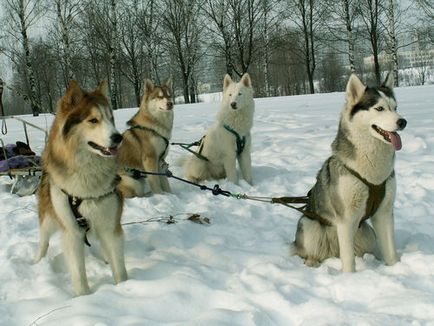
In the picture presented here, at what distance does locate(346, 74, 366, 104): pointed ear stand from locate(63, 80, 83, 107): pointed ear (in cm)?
197

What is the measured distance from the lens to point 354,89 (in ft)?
10.6

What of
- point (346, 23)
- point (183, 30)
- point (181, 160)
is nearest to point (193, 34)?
point (183, 30)

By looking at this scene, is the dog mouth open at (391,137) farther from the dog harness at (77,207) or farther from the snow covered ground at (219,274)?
the dog harness at (77,207)

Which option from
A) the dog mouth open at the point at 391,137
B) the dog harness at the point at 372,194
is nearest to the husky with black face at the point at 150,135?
the dog harness at the point at 372,194

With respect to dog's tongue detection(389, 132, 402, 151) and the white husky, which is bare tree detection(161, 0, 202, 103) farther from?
dog's tongue detection(389, 132, 402, 151)

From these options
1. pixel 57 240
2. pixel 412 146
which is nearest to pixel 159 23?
pixel 412 146

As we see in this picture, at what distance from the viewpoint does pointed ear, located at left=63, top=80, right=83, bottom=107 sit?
291 centimetres

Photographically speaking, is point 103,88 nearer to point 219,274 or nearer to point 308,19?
point 219,274

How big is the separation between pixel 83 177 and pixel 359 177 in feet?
6.67

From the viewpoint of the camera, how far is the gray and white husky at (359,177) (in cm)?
312

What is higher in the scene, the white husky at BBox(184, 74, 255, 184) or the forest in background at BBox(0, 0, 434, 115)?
the forest in background at BBox(0, 0, 434, 115)

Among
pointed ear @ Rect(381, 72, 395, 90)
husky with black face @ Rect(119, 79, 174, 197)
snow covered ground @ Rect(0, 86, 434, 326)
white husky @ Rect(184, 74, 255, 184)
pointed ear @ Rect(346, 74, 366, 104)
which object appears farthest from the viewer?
white husky @ Rect(184, 74, 255, 184)

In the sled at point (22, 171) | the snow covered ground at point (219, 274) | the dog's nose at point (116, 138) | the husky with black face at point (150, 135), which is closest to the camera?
the snow covered ground at point (219, 274)

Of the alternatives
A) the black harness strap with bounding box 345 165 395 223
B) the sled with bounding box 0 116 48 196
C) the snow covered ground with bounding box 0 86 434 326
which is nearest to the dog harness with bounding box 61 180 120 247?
the snow covered ground with bounding box 0 86 434 326
